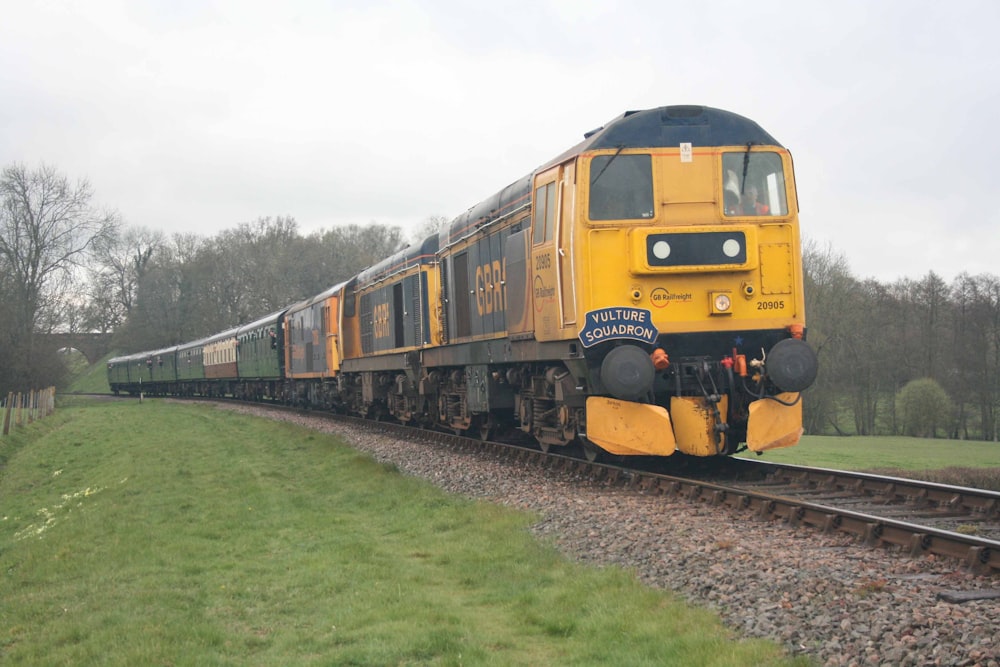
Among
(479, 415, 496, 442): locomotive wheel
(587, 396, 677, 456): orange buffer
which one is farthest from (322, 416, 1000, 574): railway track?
(479, 415, 496, 442): locomotive wheel

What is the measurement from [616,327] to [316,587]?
4324mm

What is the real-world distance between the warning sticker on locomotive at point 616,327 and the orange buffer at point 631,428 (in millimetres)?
699

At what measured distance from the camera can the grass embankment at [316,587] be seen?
17.9ft

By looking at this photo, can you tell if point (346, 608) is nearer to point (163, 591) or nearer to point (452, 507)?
point (163, 591)

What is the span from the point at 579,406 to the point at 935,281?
153ft

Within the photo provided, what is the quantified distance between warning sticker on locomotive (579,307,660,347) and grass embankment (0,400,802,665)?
6.90 ft

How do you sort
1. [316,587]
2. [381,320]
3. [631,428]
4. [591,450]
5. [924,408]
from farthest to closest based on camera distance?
[924,408], [381,320], [591,450], [631,428], [316,587]

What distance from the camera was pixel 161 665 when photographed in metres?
5.55

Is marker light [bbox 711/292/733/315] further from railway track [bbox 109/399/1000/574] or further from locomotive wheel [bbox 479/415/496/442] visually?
locomotive wheel [bbox 479/415/496/442]

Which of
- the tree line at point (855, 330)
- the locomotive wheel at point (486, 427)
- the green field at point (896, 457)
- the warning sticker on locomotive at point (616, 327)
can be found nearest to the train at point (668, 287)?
the warning sticker on locomotive at point (616, 327)

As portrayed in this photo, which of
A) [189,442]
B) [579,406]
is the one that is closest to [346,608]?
[579,406]

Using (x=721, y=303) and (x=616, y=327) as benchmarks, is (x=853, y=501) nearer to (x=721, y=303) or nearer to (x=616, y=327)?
(x=721, y=303)

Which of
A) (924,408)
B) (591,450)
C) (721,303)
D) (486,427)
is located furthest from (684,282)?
(924,408)

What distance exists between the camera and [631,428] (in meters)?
9.92
